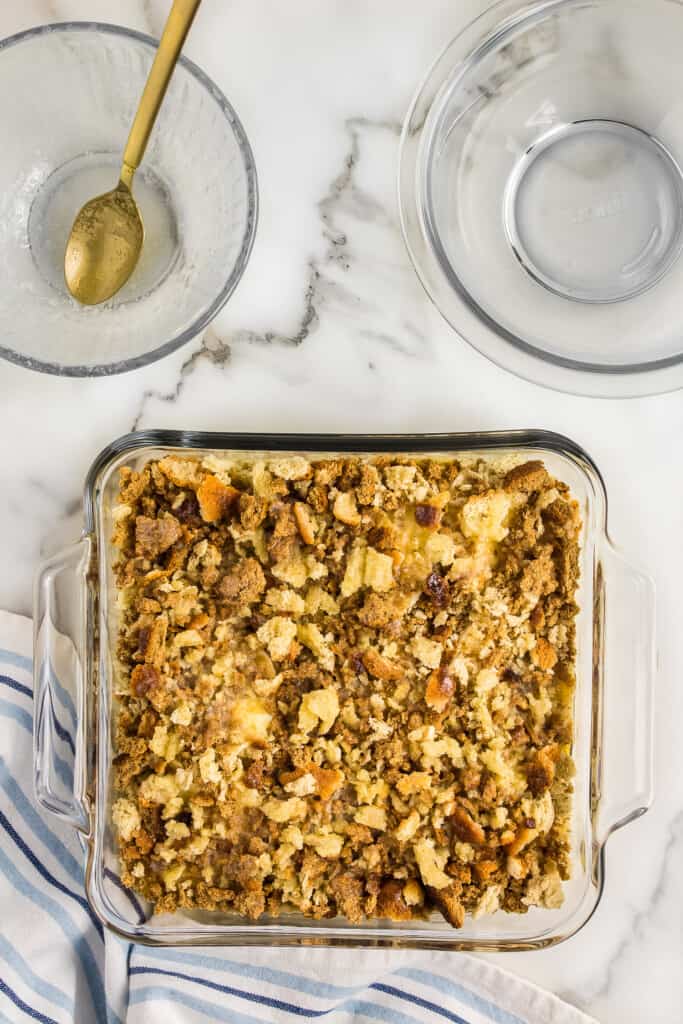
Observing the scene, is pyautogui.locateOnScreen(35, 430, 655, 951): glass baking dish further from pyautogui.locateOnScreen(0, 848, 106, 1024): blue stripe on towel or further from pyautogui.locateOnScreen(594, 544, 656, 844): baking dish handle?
pyautogui.locateOnScreen(0, 848, 106, 1024): blue stripe on towel

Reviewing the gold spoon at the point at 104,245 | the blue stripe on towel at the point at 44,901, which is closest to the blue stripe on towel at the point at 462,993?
the blue stripe on towel at the point at 44,901

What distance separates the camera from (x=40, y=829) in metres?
1.43

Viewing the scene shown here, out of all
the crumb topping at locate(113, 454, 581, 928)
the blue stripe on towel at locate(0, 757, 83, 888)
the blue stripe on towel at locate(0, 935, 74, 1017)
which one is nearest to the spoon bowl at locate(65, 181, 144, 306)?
the crumb topping at locate(113, 454, 581, 928)

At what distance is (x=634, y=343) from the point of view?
135 centimetres

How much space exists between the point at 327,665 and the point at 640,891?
65cm

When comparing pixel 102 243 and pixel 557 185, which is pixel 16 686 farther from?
pixel 557 185

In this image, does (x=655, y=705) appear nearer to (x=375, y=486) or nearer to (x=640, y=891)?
(x=640, y=891)

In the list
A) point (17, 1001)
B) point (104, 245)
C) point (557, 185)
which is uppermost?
point (557, 185)

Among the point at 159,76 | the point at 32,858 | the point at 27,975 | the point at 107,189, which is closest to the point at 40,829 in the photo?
the point at 32,858

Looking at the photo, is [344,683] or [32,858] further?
[32,858]

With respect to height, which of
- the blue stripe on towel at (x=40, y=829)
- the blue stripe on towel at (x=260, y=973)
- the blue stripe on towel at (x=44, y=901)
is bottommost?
the blue stripe on towel at (x=260, y=973)

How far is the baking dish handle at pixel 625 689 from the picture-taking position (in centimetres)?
136

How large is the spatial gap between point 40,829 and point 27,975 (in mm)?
214

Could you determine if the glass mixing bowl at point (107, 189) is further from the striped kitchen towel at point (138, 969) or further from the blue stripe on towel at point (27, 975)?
the blue stripe on towel at point (27, 975)
